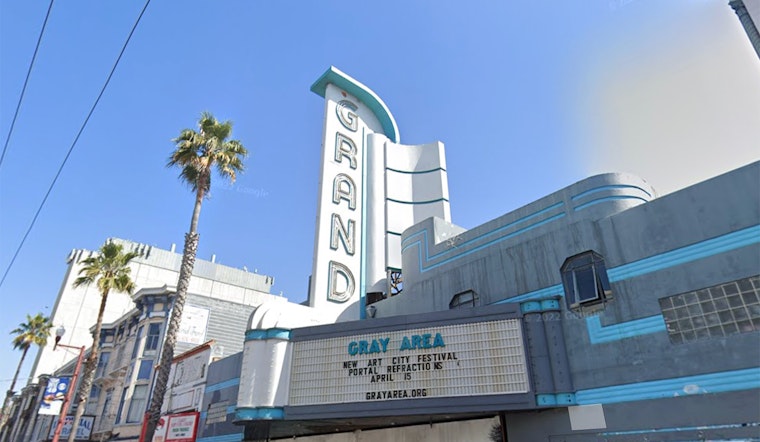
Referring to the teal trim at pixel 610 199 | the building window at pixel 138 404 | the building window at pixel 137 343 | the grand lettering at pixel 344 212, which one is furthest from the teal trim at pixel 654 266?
the building window at pixel 137 343

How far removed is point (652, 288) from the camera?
11523 millimetres

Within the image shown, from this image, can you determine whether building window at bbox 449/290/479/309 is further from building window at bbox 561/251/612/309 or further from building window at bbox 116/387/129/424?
building window at bbox 116/387/129/424

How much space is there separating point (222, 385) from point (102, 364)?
78.7 feet

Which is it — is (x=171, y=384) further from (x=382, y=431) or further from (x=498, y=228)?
(x=498, y=228)

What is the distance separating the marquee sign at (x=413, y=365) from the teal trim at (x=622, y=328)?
6.12 ft

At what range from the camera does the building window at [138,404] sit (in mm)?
31314

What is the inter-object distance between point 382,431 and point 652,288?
10009 mm

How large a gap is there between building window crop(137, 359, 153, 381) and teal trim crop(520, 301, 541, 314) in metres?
28.7

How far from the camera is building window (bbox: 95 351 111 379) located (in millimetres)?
38059

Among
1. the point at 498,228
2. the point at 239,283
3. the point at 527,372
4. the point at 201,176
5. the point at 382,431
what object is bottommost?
the point at 382,431

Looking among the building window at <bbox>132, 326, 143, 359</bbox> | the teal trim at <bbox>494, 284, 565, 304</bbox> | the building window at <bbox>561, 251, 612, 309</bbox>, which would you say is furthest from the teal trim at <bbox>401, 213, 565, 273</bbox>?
the building window at <bbox>132, 326, 143, 359</bbox>

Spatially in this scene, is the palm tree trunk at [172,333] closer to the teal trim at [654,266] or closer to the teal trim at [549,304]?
the teal trim at [549,304]

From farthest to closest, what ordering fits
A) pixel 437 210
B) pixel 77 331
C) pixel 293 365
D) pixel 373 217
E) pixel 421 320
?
pixel 77 331, pixel 437 210, pixel 373 217, pixel 293 365, pixel 421 320

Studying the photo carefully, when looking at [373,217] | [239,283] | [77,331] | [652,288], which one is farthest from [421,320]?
[77,331]
